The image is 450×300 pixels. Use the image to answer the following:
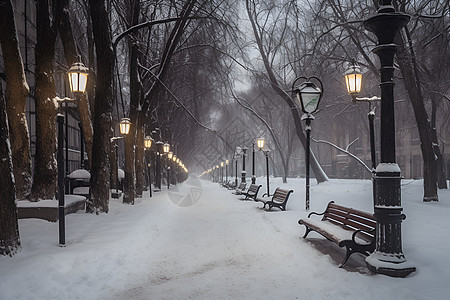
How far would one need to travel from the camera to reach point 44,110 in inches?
430

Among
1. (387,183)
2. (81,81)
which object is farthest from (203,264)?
(81,81)

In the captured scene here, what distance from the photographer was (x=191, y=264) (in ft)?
21.5

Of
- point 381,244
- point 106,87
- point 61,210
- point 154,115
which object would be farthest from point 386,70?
point 154,115

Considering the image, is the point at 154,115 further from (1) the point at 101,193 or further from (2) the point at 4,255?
(2) the point at 4,255

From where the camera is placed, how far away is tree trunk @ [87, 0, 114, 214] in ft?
35.6

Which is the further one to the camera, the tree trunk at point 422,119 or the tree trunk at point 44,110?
the tree trunk at point 422,119

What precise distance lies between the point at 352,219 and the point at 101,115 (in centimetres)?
758

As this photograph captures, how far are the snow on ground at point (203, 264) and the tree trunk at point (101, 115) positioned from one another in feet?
3.69

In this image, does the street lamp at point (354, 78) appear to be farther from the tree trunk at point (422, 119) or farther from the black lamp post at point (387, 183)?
the tree trunk at point (422, 119)

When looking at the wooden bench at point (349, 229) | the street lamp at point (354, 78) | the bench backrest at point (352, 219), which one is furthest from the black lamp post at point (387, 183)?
the street lamp at point (354, 78)

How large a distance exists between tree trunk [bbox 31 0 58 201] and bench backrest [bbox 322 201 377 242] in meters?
7.96

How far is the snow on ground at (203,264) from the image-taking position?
4.90m

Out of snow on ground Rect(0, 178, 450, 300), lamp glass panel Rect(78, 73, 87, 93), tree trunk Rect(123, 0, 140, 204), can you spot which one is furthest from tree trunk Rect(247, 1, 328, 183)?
lamp glass panel Rect(78, 73, 87, 93)

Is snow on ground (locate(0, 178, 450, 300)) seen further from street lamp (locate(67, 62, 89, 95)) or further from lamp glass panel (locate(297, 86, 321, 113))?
lamp glass panel (locate(297, 86, 321, 113))
